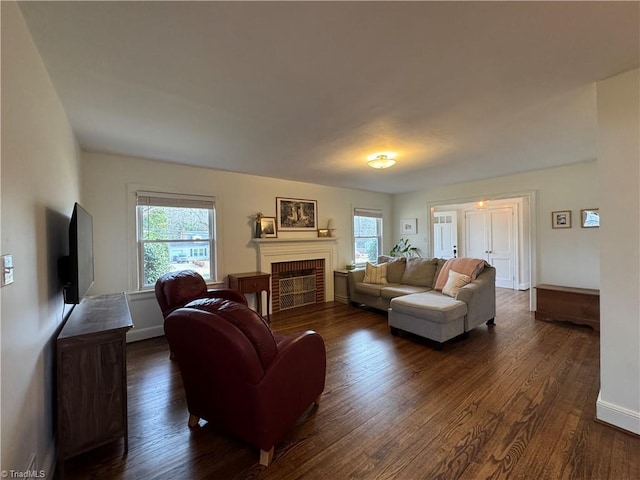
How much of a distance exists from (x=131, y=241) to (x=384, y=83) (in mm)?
3461

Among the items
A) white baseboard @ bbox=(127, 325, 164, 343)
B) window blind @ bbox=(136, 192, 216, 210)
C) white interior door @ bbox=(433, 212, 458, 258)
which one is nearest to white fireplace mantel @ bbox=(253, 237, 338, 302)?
window blind @ bbox=(136, 192, 216, 210)

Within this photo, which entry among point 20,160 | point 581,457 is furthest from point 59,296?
point 581,457

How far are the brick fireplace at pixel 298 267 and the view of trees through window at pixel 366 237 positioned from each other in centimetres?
80

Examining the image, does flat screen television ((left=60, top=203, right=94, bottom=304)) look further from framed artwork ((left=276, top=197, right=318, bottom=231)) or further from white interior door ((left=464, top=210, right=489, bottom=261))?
white interior door ((left=464, top=210, right=489, bottom=261))

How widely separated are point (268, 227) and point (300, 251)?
783 mm

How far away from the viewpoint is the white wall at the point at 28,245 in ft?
3.67

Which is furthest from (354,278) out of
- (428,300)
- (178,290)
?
(178,290)

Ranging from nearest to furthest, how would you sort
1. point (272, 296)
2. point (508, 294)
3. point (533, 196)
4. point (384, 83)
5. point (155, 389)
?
1. point (384, 83)
2. point (155, 389)
3. point (533, 196)
4. point (272, 296)
5. point (508, 294)

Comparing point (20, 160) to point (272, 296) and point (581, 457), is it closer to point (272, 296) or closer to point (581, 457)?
point (581, 457)

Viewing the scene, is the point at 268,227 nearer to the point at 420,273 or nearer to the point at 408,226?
the point at 420,273

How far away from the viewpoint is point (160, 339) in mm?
3609

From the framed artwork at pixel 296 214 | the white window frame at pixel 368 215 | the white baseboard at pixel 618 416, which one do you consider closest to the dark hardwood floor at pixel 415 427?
the white baseboard at pixel 618 416

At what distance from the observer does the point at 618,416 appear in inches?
72.2

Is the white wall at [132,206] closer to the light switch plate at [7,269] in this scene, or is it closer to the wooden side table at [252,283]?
the wooden side table at [252,283]
